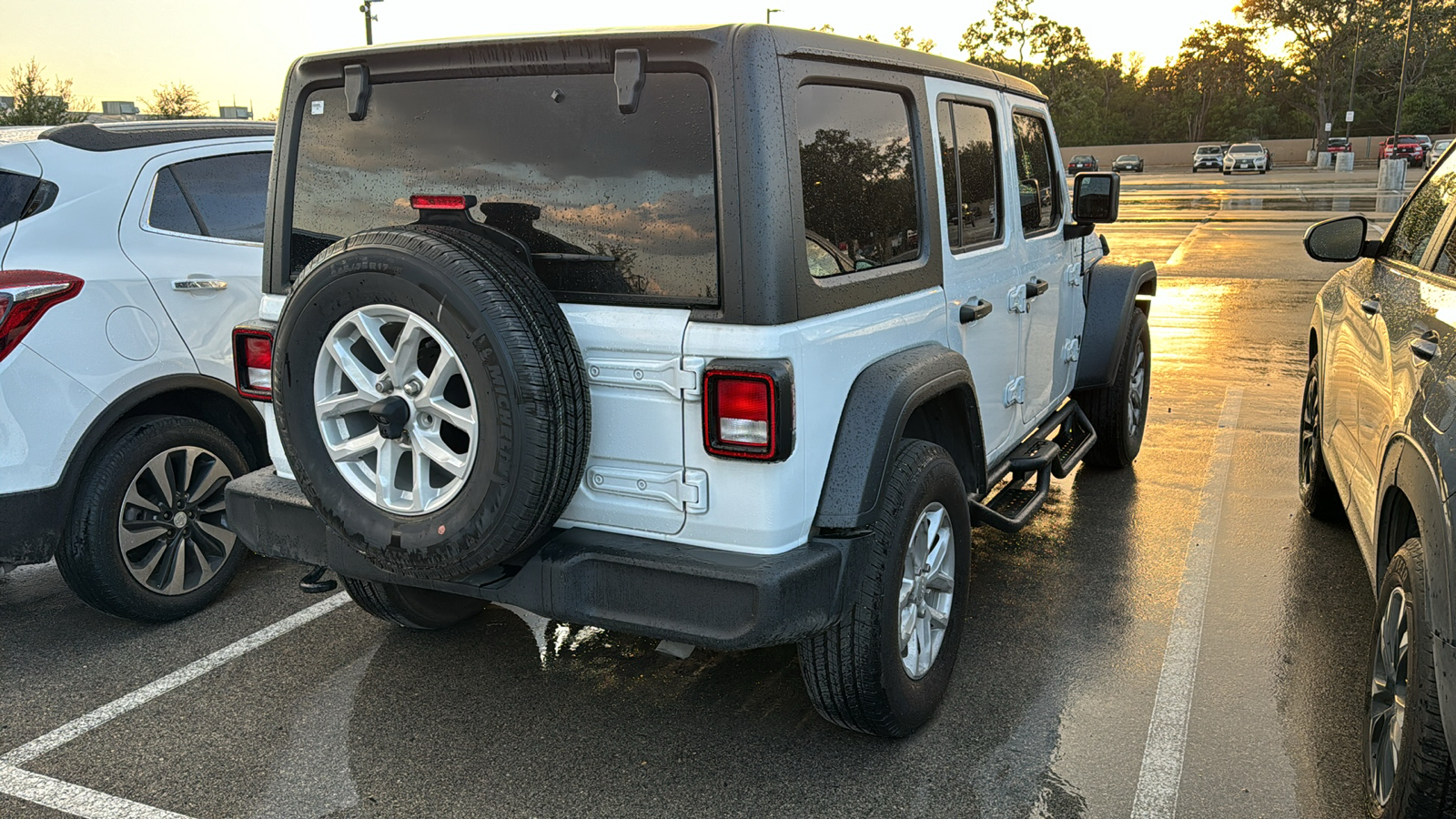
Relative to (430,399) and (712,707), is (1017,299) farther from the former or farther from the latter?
(430,399)

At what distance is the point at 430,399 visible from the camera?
2.75 metres

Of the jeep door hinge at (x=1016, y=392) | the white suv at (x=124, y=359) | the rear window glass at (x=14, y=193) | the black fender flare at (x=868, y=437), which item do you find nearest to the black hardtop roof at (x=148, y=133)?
the white suv at (x=124, y=359)

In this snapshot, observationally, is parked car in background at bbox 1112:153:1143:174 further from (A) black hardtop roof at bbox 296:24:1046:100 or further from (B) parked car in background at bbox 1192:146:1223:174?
(A) black hardtop roof at bbox 296:24:1046:100

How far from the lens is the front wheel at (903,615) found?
3.01 metres

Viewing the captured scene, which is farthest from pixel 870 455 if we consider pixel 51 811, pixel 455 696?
pixel 51 811

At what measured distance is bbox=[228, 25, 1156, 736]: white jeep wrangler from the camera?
106 inches

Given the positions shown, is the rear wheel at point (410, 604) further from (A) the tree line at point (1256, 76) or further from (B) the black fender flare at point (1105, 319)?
(A) the tree line at point (1256, 76)

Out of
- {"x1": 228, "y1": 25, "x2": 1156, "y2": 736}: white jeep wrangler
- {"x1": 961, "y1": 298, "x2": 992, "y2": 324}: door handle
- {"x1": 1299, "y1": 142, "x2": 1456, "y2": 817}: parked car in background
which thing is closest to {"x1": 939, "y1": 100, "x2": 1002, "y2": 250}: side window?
{"x1": 961, "y1": 298, "x2": 992, "y2": 324}: door handle

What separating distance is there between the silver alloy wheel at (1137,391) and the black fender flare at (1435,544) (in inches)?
125

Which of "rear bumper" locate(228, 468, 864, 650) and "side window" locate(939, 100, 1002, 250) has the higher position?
"side window" locate(939, 100, 1002, 250)

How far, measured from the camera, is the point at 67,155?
4199mm

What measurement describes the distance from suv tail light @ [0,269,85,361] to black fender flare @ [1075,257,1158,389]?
174 inches

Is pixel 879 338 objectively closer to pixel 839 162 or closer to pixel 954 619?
pixel 839 162

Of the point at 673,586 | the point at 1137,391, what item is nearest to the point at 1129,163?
the point at 1137,391
